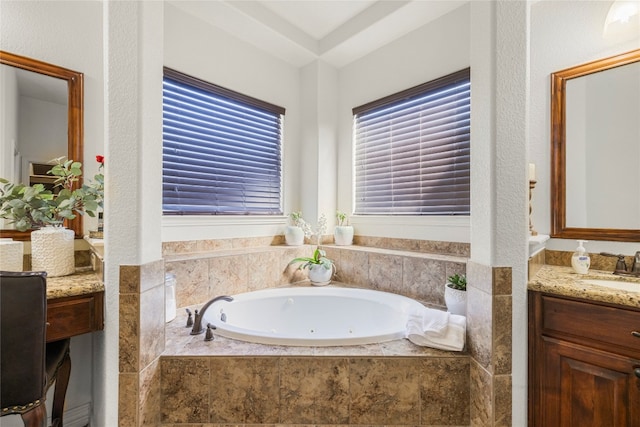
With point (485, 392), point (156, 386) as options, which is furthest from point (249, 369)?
point (485, 392)

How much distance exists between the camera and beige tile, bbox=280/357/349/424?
1.30 meters

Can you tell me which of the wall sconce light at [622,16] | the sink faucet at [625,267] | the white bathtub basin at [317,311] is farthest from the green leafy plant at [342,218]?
the wall sconce light at [622,16]

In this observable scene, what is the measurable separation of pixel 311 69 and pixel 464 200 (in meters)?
1.94

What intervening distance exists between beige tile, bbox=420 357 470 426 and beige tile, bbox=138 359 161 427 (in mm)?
1197

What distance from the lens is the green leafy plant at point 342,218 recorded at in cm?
284

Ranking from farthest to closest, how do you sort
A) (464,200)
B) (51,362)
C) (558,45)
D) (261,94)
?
(261,94), (464,200), (558,45), (51,362)

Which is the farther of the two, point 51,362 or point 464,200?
point 464,200

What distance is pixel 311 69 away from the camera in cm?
290

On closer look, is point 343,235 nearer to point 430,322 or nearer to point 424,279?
point 424,279

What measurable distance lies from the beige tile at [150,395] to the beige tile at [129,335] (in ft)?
0.22

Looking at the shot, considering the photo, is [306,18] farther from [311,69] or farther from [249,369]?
[249,369]

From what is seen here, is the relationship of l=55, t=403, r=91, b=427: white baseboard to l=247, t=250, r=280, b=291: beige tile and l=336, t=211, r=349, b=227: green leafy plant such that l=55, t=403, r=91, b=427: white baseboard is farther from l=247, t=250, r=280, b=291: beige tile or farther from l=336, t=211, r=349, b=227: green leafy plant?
l=336, t=211, r=349, b=227: green leafy plant

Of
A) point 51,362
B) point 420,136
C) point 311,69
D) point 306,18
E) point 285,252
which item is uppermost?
point 306,18

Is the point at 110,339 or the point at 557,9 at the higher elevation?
the point at 557,9
